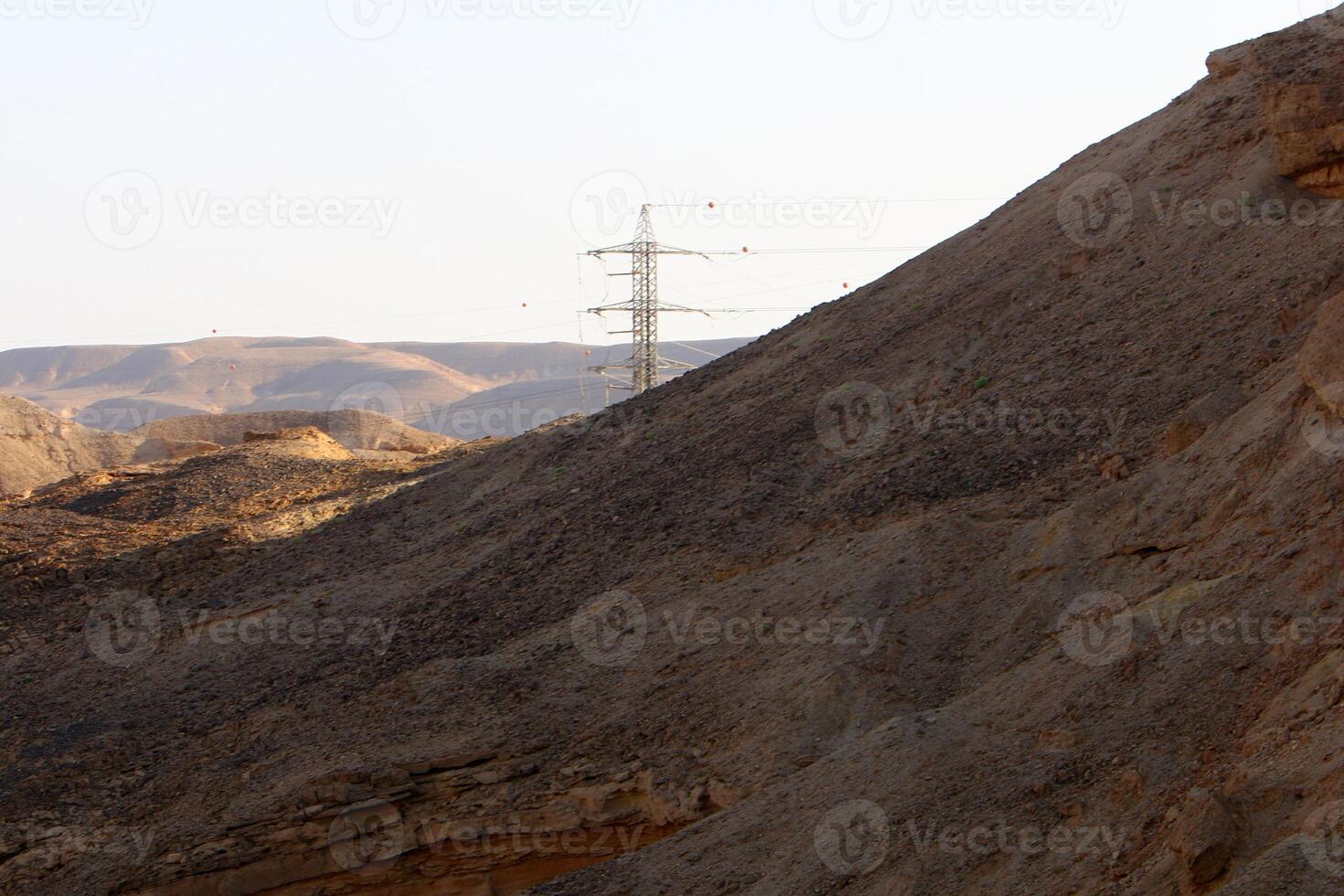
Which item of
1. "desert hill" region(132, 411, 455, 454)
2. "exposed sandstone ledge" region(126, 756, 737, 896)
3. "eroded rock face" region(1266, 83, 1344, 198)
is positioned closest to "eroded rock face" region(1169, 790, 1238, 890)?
"exposed sandstone ledge" region(126, 756, 737, 896)

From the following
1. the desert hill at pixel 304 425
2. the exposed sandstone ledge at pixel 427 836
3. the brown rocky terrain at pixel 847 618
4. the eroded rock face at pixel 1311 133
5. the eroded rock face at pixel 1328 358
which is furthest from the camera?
the desert hill at pixel 304 425

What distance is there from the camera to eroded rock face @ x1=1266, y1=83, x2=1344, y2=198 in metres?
12.8

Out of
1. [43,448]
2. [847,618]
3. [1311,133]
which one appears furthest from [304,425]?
[1311,133]

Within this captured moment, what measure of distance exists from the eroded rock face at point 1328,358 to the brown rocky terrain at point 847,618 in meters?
0.07

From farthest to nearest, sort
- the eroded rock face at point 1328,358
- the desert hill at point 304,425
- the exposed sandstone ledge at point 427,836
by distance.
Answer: the desert hill at point 304,425 → the exposed sandstone ledge at point 427,836 → the eroded rock face at point 1328,358

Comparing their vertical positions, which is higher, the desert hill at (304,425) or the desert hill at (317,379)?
the desert hill at (317,379)

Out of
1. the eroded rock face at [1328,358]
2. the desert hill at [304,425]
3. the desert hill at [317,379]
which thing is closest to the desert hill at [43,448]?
the desert hill at [304,425]

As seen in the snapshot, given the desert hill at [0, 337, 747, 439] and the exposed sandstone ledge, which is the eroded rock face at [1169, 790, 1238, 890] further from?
the desert hill at [0, 337, 747, 439]

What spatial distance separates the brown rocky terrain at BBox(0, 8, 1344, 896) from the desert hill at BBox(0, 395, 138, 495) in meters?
12.8

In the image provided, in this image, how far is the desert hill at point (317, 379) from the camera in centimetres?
10269

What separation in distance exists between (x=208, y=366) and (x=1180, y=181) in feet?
418

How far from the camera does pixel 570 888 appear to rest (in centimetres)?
934

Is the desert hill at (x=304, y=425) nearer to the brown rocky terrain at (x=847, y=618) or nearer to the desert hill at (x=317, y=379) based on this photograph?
the brown rocky terrain at (x=847, y=618)

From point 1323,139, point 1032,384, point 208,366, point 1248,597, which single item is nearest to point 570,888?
point 1248,597
